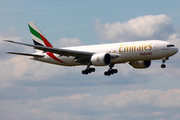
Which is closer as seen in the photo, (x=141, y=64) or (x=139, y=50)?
(x=139, y=50)

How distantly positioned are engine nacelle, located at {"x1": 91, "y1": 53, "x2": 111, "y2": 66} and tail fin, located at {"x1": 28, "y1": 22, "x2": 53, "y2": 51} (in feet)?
44.3

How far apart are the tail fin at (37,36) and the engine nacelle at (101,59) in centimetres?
1350

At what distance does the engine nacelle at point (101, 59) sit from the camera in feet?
184

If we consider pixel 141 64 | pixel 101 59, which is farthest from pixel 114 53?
pixel 141 64

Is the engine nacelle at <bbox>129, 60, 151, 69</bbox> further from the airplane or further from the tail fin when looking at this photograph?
the tail fin

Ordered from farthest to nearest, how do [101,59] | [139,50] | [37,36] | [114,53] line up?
1. [37,36]
2. [114,53]
3. [139,50]
4. [101,59]

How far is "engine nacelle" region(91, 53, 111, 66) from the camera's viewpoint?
56.0 metres

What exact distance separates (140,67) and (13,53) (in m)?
23.2

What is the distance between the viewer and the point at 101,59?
184 ft

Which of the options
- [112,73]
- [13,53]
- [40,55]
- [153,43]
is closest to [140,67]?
[112,73]

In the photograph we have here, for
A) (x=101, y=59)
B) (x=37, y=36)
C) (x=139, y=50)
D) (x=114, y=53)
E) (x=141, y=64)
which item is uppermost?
(x=37, y=36)

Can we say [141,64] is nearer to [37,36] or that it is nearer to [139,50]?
[139,50]

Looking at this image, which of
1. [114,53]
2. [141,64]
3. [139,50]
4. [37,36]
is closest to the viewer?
[139,50]

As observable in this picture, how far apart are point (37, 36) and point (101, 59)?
17.8m
